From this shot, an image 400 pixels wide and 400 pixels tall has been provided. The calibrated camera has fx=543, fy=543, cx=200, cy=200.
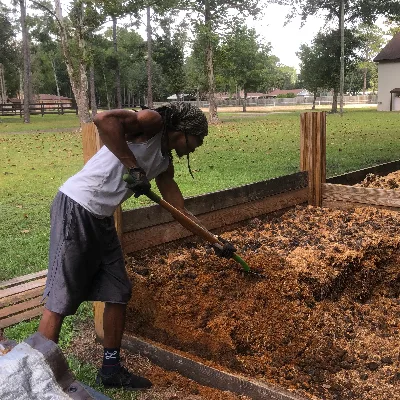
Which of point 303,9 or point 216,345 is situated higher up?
point 303,9

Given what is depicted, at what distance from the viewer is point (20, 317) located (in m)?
3.64

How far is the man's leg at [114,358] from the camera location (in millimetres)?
2951

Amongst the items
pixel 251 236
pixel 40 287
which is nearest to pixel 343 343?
pixel 251 236

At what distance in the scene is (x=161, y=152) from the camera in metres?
2.86

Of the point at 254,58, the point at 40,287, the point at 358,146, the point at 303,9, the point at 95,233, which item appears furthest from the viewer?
the point at 254,58

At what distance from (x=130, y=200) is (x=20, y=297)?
3.78 metres

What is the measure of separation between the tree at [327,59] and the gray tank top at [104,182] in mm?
36215

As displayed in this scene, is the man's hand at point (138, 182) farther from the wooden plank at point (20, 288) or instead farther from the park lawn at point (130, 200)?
the park lawn at point (130, 200)

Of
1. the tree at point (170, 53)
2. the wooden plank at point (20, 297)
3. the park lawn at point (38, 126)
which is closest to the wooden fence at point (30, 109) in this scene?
the park lawn at point (38, 126)

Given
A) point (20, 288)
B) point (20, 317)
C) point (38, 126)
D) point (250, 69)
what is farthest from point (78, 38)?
point (250, 69)

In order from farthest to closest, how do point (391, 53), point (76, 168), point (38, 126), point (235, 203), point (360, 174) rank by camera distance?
point (391, 53) → point (38, 126) → point (76, 168) → point (360, 174) → point (235, 203)

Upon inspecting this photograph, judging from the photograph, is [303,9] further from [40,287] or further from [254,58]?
[40,287]

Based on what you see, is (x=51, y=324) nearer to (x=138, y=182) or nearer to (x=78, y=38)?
(x=138, y=182)

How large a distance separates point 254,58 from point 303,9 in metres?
15.9
